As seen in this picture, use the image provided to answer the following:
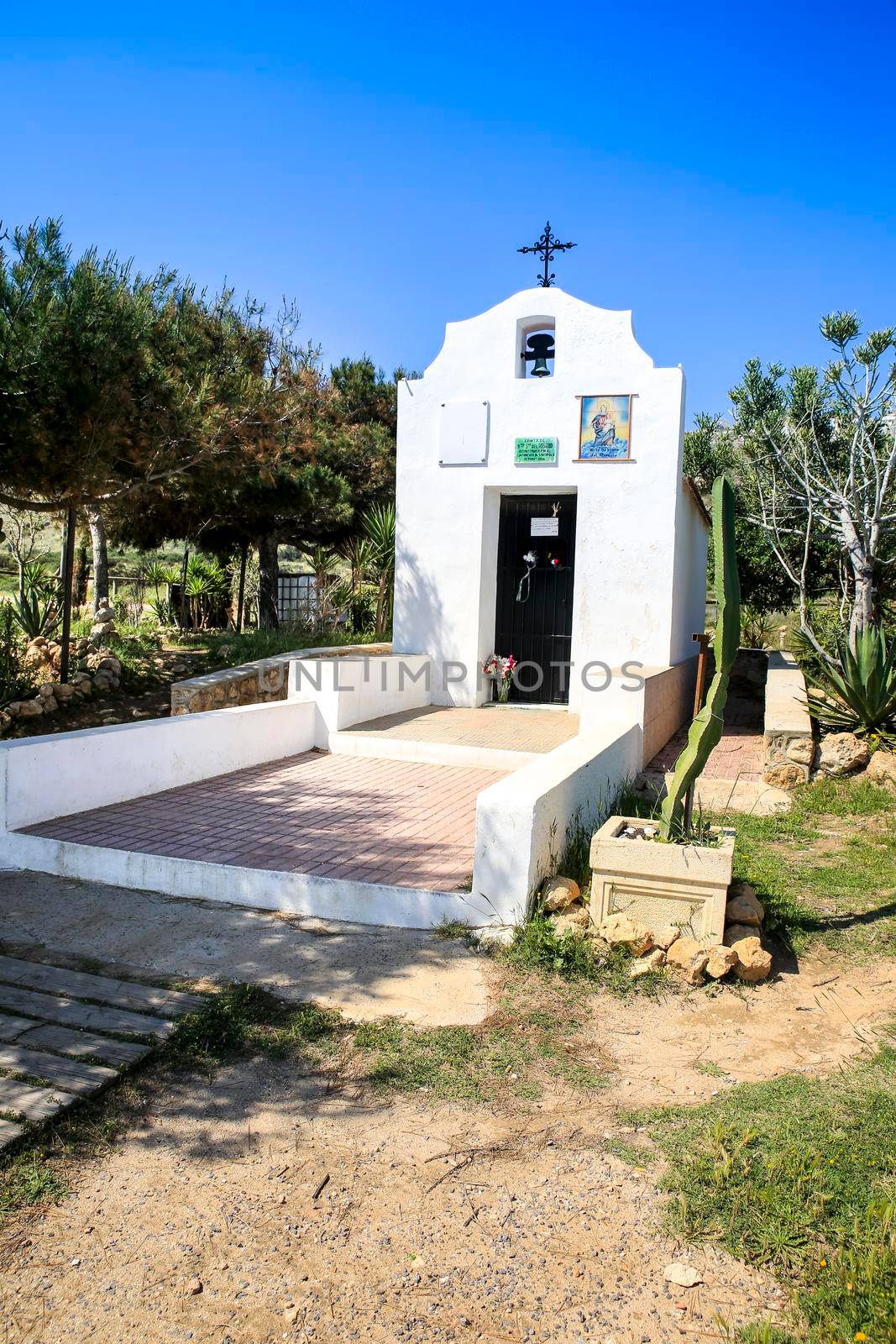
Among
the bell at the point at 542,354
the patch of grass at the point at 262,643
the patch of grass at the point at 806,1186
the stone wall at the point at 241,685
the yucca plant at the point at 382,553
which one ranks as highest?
the bell at the point at 542,354

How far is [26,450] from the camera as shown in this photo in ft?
31.2

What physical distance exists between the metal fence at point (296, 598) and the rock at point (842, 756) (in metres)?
9.75

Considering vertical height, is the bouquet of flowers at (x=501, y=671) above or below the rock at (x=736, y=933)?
above

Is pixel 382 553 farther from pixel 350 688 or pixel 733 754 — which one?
pixel 733 754

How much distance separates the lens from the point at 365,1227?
2660 mm

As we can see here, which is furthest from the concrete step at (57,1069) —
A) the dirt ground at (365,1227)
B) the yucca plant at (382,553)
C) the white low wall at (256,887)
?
the yucca plant at (382,553)

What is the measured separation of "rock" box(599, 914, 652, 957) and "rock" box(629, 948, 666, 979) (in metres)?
0.04

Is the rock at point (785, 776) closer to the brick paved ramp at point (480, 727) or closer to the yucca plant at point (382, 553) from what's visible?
the brick paved ramp at point (480, 727)

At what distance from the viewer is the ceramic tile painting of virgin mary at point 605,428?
1062 centimetres

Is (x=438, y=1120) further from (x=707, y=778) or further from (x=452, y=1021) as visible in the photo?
(x=707, y=778)

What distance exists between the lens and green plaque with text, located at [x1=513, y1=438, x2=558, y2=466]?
35.7ft

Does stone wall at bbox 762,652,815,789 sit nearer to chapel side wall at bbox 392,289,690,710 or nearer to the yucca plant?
chapel side wall at bbox 392,289,690,710

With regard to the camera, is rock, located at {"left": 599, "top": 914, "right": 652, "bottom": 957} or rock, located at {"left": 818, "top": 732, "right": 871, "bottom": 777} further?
rock, located at {"left": 818, "top": 732, "right": 871, "bottom": 777}

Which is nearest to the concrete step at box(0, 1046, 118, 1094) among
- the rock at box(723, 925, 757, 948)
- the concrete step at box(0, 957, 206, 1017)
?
the concrete step at box(0, 957, 206, 1017)
